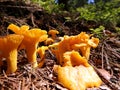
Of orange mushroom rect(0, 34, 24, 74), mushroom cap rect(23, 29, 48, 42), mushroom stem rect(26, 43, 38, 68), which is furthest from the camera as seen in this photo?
mushroom stem rect(26, 43, 38, 68)

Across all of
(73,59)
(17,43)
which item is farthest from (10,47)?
(73,59)

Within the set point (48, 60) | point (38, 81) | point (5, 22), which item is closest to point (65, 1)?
point (5, 22)

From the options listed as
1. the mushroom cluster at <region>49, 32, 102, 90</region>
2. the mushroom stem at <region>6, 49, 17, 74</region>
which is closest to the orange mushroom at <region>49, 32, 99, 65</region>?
the mushroom cluster at <region>49, 32, 102, 90</region>

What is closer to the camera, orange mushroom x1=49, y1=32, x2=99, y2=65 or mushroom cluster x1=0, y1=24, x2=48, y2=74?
mushroom cluster x1=0, y1=24, x2=48, y2=74

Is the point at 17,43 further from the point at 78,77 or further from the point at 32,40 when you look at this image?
the point at 78,77

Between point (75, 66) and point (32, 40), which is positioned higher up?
point (32, 40)

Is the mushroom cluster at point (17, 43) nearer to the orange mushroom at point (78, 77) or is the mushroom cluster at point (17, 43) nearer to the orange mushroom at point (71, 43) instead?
the orange mushroom at point (71, 43)

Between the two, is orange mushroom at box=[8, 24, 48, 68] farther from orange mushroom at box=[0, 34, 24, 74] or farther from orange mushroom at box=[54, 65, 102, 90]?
orange mushroom at box=[54, 65, 102, 90]

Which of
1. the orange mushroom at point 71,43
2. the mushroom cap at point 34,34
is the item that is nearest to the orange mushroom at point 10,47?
the mushroom cap at point 34,34

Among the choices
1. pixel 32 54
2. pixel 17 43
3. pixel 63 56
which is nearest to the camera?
pixel 17 43
